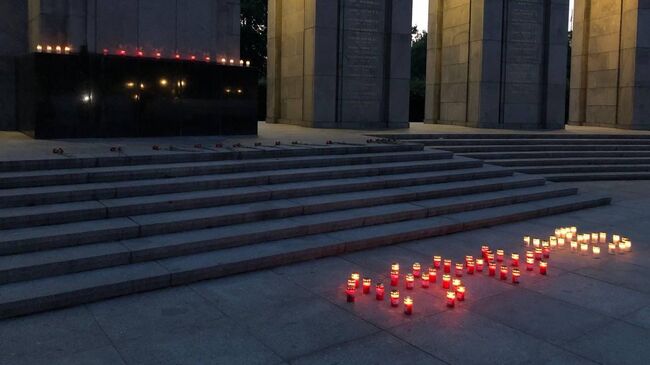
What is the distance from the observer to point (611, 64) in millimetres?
26656

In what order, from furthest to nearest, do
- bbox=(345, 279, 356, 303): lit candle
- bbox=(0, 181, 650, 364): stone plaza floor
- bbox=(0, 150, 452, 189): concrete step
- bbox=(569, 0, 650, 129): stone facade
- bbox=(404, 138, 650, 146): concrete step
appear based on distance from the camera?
bbox=(569, 0, 650, 129): stone facade, bbox=(404, 138, 650, 146): concrete step, bbox=(0, 150, 452, 189): concrete step, bbox=(345, 279, 356, 303): lit candle, bbox=(0, 181, 650, 364): stone plaza floor

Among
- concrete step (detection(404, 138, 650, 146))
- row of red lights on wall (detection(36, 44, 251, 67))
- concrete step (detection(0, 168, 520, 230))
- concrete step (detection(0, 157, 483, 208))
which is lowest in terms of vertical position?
concrete step (detection(0, 168, 520, 230))

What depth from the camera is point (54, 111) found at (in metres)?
13.0

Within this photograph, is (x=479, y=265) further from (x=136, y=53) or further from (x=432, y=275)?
(x=136, y=53)

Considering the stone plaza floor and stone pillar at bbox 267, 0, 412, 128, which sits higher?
stone pillar at bbox 267, 0, 412, 128

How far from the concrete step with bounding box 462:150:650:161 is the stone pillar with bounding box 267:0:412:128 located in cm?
564

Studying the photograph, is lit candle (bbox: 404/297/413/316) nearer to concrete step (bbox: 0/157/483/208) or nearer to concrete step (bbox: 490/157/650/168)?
concrete step (bbox: 0/157/483/208)

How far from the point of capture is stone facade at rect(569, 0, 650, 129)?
25312 mm

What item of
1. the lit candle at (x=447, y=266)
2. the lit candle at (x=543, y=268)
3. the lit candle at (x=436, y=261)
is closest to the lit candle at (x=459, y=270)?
the lit candle at (x=447, y=266)

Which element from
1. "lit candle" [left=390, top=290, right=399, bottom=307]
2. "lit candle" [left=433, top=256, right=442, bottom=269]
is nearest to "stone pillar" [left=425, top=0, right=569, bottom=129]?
"lit candle" [left=433, top=256, right=442, bottom=269]

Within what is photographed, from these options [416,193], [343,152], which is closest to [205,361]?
[416,193]

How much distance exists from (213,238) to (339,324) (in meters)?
2.65

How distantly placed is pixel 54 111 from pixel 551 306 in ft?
36.1

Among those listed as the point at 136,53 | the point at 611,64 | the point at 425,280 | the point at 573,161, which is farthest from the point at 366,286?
the point at 611,64
